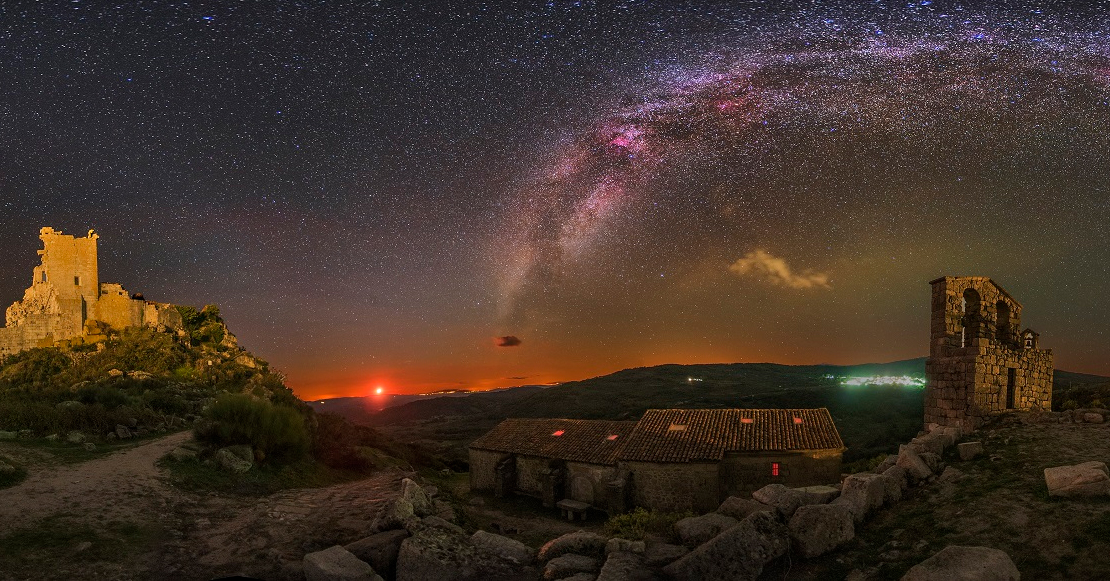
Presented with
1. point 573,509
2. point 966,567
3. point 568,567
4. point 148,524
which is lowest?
point 573,509

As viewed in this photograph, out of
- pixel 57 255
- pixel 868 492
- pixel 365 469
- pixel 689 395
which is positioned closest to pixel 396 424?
pixel 689 395

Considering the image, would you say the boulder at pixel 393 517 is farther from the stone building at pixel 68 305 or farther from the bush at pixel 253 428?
the stone building at pixel 68 305

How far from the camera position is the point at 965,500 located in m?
8.90

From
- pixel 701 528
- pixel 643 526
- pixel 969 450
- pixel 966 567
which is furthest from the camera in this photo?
pixel 643 526

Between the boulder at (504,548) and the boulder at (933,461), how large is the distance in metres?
8.19

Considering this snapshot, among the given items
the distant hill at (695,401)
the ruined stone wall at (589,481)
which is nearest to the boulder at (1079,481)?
the ruined stone wall at (589,481)

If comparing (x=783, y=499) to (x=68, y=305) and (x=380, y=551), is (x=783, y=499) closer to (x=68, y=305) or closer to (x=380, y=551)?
(x=380, y=551)

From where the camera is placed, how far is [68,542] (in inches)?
336

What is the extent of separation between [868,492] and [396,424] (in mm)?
107553

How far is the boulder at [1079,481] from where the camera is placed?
769 cm

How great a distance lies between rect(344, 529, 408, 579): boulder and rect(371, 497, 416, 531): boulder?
22.4 inches

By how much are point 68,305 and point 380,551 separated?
1814 inches

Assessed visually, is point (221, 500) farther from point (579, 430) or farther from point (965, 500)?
point (579, 430)

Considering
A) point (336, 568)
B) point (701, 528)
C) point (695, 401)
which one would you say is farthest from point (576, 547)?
point (695, 401)
